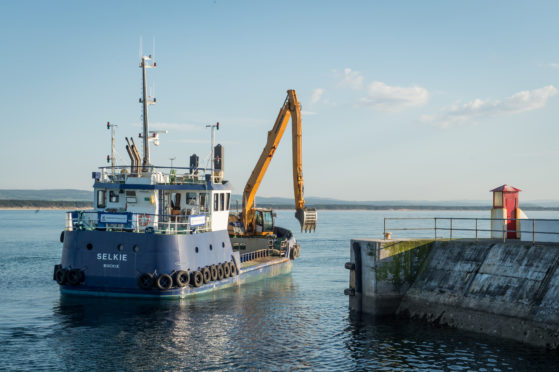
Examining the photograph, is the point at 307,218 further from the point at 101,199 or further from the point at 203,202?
the point at 101,199

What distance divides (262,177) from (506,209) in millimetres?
20311

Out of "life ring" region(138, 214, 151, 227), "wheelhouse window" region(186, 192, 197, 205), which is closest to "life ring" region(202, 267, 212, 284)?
"life ring" region(138, 214, 151, 227)

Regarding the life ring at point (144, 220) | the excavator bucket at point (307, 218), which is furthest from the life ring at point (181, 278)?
the excavator bucket at point (307, 218)

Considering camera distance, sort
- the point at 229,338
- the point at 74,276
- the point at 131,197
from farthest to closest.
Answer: the point at 131,197, the point at 74,276, the point at 229,338

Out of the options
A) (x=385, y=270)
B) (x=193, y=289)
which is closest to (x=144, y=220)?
(x=193, y=289)

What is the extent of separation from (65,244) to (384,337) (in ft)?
50.6

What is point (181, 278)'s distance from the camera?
2614 centimetres

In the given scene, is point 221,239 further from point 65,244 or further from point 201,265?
point 65,244

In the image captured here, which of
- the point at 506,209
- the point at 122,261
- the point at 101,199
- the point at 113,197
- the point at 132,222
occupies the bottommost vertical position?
the point at 122,261

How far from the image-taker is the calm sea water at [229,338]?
1702 cm

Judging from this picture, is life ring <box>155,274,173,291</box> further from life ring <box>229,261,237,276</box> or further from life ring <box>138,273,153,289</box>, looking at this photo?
life ring <box>229,261,237,276</box>

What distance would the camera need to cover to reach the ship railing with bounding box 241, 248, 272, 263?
1484 inches

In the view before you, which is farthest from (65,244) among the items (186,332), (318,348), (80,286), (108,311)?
(318,348)

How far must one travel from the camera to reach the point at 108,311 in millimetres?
24047
